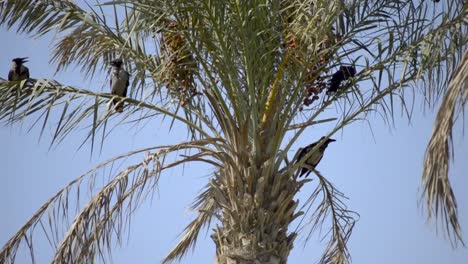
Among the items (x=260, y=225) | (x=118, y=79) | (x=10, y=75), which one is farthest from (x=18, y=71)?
(x=260, y=225)

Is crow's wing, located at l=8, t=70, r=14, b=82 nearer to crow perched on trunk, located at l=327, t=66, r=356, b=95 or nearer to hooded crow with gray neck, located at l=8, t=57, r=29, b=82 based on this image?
hooded crow with gray neck, located at l=8, t=57, r=29, b=82

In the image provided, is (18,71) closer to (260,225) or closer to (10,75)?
(10,75)

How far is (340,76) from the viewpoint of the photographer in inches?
334

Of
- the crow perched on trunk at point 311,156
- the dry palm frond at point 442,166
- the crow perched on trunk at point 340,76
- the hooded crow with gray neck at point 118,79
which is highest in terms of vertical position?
the crow perched on trunk at point 340,76

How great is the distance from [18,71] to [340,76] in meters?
3.26

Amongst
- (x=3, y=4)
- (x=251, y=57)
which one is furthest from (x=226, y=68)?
(x=3, y=4)

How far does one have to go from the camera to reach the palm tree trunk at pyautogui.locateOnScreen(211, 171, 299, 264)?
26.3 feet

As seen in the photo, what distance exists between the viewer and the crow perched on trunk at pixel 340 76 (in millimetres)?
8453

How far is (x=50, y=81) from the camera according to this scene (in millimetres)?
8172

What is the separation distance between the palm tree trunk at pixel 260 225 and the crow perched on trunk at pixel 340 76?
3.17 ft

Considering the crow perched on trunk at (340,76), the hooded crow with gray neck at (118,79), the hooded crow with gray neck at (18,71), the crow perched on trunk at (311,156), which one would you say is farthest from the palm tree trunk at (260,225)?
the hooded crow with gray neck at (18,71)

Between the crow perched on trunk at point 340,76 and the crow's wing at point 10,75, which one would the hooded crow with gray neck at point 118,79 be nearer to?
the crow's wing at point 10,75

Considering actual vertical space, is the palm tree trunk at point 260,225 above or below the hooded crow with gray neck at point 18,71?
below

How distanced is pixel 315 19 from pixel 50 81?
2.40 meters
